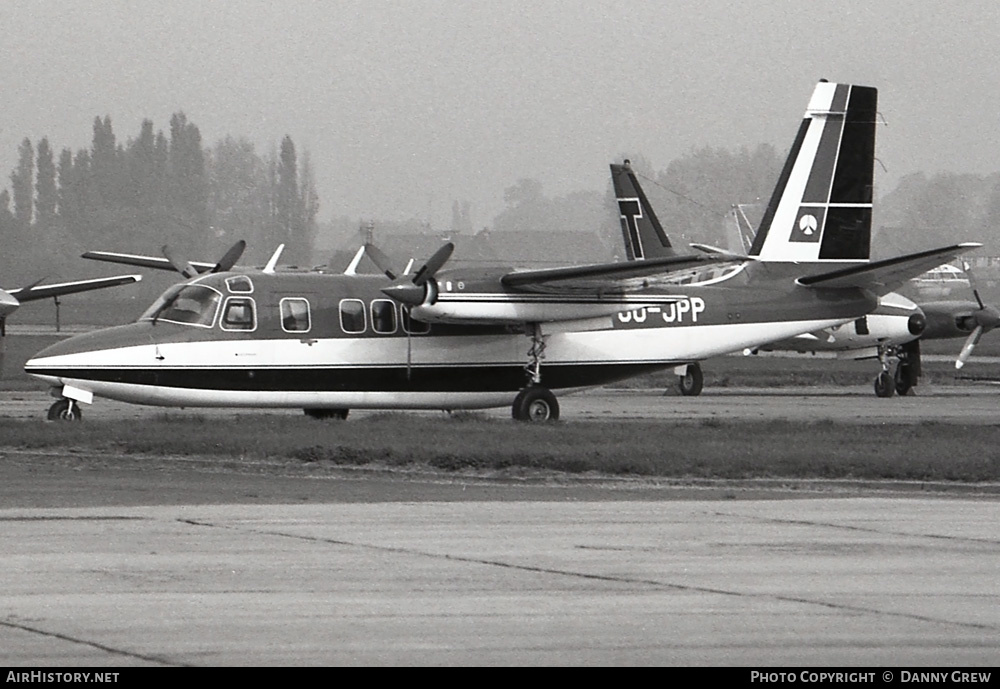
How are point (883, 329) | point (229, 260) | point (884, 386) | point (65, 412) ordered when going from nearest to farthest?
point (65, 412), point (229, 260), point (884, 386), point (883, 329)

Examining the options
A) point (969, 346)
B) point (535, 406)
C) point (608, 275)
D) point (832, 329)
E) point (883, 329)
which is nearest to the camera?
point (608, 275)

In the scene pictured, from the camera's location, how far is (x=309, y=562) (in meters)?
10.9

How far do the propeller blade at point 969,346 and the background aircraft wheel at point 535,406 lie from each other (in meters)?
9.87

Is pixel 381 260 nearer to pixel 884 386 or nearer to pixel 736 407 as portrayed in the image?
pixel 736 407

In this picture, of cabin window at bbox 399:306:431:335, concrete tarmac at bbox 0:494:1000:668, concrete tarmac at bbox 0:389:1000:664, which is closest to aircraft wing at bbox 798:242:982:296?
cabin window at bbox 399:306:431:335

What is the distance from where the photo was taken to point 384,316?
24516mm

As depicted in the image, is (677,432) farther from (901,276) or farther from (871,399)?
(871,399)

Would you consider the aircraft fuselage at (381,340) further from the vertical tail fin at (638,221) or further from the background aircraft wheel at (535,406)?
the vertical tail fin at (638,221)

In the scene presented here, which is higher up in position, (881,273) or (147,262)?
(147,262)

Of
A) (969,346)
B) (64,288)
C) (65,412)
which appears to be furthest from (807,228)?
(64,288)

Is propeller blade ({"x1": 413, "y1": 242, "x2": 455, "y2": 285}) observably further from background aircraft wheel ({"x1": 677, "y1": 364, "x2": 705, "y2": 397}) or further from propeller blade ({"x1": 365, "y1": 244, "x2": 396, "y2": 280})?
background aircraft wheel ({"x1": 677, "y1": 364, "x2": 705, "y2": 397})

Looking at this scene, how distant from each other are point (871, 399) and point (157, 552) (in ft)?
79.5

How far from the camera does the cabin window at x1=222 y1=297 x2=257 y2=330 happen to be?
913 inches

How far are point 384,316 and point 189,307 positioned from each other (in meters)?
3.15
